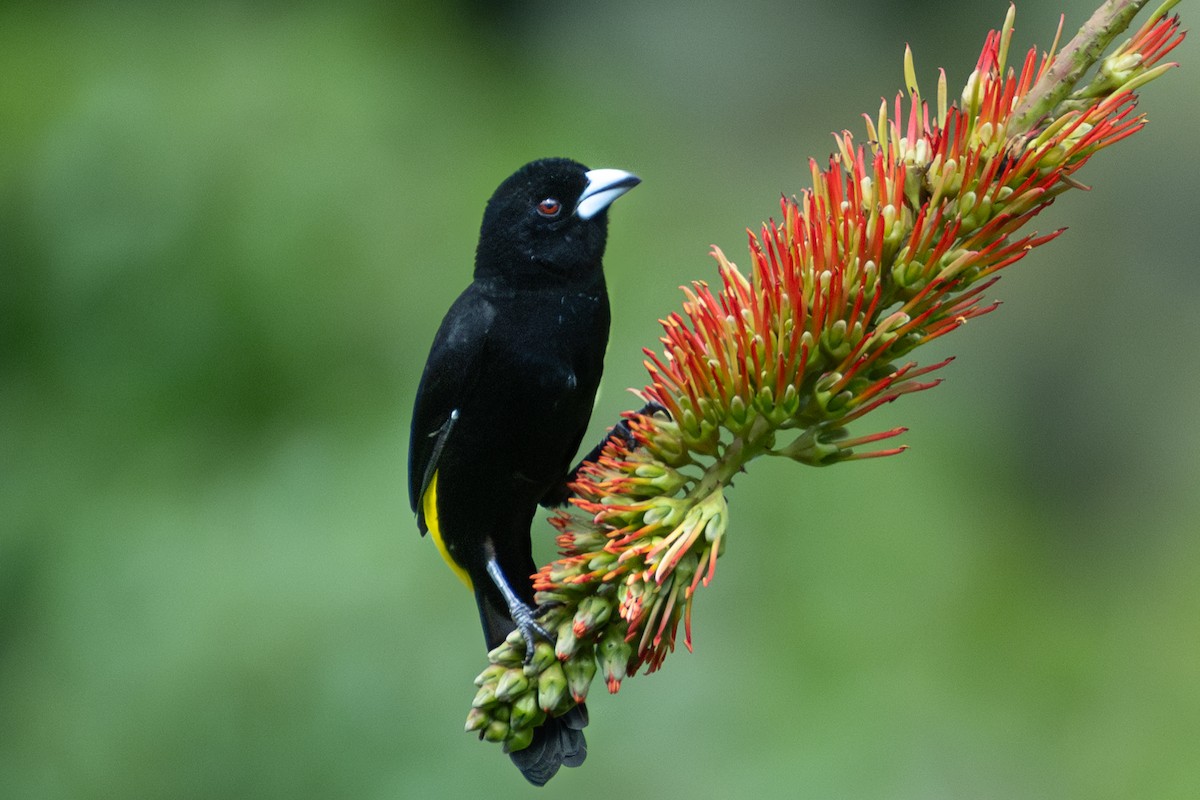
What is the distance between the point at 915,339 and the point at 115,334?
5539mm

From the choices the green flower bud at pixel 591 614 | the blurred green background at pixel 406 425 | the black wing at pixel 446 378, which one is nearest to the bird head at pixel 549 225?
the black wing at pixel 446 378

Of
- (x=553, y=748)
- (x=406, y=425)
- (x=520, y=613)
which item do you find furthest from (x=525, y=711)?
(x=406, y=425)

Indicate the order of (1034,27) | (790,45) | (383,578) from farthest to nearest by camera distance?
1. (790,45)
2. (1034,27)
3. (383,578)

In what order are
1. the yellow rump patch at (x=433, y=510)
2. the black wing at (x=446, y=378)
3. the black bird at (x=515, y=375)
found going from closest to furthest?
1. the black bird at (x=515, y=375)
2. the black wing at (x=446, y=378)
3. the yellow rump patch at (x=433, y=510)

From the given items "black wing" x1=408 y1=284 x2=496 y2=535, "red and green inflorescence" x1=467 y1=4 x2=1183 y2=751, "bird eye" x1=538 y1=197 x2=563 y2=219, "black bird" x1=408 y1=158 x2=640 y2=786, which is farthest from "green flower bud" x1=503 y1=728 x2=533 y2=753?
"bird eye" x1=538 y1=197 x2=563 y2=219

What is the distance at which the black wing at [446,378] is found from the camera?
9.68ft

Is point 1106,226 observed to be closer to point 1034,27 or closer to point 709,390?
point 1034,27

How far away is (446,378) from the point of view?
9.85ft

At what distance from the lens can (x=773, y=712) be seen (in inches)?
200

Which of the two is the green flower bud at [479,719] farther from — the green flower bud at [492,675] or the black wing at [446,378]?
the black wing at [446,378]

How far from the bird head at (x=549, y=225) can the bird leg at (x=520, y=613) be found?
68 cm

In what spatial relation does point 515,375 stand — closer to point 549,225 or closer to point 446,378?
point 446,378

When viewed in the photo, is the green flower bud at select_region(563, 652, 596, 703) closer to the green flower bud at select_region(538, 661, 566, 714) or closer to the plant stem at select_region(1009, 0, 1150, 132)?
the green flower bud at select_region(538, 661, 566, 714)

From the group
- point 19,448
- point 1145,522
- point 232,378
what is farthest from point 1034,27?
point 19,448
